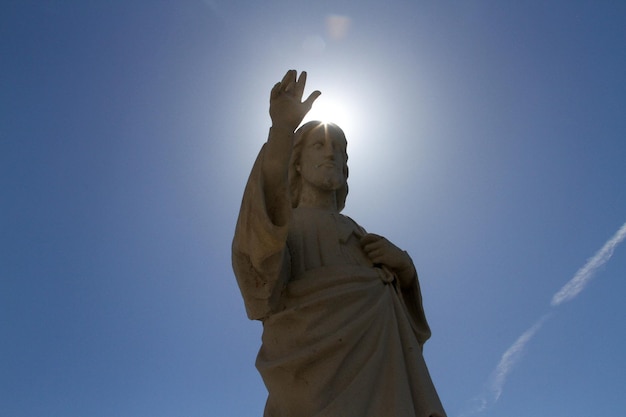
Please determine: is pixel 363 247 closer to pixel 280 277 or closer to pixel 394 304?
pixel 394 304

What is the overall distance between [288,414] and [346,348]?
0.70 m

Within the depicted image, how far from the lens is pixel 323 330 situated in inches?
217

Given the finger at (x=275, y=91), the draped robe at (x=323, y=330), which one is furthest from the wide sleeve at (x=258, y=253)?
the finger at (x=275, y=91)

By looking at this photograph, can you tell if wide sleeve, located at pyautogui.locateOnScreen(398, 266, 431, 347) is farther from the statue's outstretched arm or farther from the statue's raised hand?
the statue's raised hand

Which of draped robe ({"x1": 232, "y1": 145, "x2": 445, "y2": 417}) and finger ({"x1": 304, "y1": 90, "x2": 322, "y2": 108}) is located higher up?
finger ({"x1": 304, "y1": 90, "x2": 322, "y2": 108})

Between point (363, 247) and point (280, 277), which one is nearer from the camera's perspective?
point (280, 277)

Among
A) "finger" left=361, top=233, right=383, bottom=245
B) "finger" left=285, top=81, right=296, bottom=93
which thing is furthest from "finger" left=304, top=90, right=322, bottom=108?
"finger" left=361, top=233, right=383, bottom=245

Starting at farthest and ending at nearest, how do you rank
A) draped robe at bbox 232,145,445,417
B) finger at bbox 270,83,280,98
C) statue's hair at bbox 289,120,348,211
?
statue's hair at bbox 289,120,348,211 < finger at bbox 270,83,280,98 < draped robe at bbox 232,145,445,417

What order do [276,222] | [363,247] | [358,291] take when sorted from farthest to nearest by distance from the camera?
1. [363,247]
2. [358,291]
3. [276,222]

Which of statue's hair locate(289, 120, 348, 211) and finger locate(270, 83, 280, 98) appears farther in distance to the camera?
statue's hair locate(289, 120, 348, 211)

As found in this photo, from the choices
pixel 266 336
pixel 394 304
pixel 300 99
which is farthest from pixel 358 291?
pixel 300 99

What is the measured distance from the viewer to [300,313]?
5598 millimetres

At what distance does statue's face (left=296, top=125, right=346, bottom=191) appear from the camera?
6.83m

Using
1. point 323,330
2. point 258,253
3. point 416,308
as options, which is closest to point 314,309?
point 323,330
